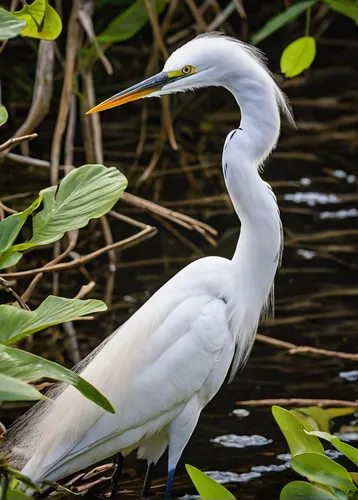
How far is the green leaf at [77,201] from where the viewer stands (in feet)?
5.88

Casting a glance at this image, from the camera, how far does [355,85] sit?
651 cm

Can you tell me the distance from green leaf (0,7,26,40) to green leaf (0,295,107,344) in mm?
469

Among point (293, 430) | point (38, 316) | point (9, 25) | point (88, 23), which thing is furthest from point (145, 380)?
point (88, 23)

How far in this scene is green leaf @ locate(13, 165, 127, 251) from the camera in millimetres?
1793

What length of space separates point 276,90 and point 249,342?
0.71m

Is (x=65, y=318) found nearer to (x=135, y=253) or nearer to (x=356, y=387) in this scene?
(x=356, y=387)

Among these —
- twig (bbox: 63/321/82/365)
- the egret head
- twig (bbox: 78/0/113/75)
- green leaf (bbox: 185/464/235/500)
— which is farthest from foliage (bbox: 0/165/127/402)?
twig (bbox: 63/321/82/365)

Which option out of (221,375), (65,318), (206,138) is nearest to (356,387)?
(221,375)

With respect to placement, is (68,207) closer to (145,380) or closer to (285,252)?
(145,380)

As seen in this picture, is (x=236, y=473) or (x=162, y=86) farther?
(x=236, y=473)

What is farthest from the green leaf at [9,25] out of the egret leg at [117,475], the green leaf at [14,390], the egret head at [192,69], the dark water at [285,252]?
the dark water at [285,252]

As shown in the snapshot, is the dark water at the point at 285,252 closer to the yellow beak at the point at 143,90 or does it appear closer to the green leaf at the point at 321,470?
the green leaf at the point at 321,470

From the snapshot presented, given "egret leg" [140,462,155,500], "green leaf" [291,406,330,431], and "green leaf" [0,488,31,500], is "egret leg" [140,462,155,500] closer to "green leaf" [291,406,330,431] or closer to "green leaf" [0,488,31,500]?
"green leaf" [291,406,330,431]

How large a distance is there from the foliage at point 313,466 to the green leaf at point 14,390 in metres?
0.63
